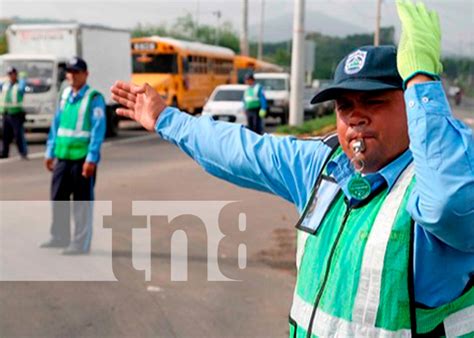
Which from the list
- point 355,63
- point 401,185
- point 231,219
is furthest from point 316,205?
point 231,219

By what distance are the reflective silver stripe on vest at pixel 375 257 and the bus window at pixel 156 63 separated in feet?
72.6

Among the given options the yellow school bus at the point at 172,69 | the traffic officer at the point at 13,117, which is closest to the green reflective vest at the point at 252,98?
the yellow school bus at the point at 172,69

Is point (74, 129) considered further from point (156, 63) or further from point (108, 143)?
point (156, 63)

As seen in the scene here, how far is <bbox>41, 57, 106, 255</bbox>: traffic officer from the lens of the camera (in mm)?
6500

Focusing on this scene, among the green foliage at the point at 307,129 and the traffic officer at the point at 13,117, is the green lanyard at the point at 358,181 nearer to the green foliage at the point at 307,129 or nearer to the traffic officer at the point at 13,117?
the traffic officer at the point at 13,117

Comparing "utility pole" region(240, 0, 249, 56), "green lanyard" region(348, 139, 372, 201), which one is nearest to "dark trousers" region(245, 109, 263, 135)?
"green lanyard" region(348, 139, 372, 201)

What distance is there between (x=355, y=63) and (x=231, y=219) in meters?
6.47

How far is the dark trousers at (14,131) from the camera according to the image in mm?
14148

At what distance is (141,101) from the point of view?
97.3 inches

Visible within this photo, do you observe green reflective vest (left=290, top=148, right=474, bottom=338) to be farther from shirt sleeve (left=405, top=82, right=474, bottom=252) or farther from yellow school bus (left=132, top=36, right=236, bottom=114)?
yellow school bus (left=132, top=36, right=236, bottom=114)

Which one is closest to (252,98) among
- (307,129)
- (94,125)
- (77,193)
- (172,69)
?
(307,129)

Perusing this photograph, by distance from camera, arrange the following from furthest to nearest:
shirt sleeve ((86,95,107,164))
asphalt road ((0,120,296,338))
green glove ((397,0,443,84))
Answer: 1. shirt sleeve ((86,95,107,164))
2. asphalt road ((0,120,296,338))
3. green glove ((397,0,443,84))

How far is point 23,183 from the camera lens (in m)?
10.9

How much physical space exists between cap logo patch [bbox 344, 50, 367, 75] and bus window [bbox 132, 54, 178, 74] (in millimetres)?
21880
